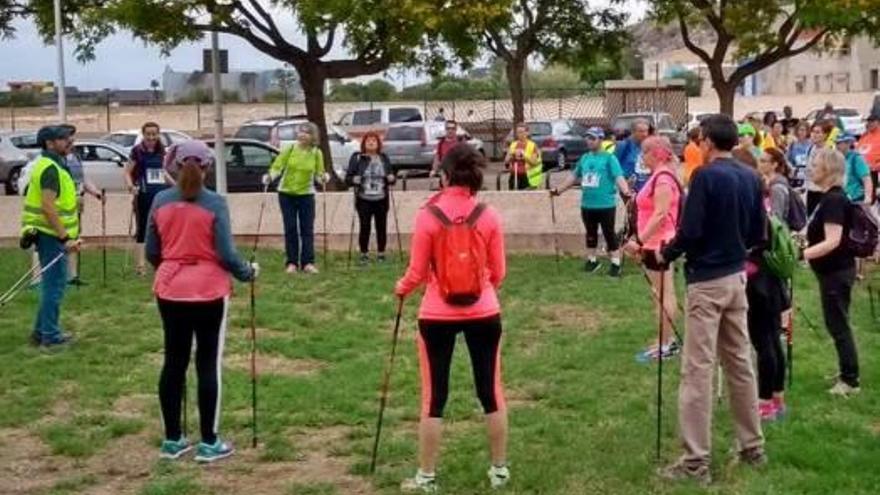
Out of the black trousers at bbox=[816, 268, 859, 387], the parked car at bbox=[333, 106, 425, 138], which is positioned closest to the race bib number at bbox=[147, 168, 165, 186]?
the black trousers at bbox=[816, 268, 859, 387]

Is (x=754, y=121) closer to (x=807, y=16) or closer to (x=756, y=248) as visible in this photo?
(x=756, y=248)

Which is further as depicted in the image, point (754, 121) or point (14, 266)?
point (754, 121)

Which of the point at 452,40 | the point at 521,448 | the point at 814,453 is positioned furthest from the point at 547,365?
the point at 452,40

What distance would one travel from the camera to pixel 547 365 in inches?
379

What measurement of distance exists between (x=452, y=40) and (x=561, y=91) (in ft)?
69.2

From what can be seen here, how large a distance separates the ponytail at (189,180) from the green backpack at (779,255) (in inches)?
124

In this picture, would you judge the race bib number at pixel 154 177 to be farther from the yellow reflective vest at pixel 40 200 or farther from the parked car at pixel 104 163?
the parked car at pixel 104 163

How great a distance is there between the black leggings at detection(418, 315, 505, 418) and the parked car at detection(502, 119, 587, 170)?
94.8ft

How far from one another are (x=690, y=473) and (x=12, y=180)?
28.0m

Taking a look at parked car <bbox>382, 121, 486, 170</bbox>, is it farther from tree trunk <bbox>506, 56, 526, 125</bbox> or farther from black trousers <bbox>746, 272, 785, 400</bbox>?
black trousers <bbox>746, 272, 785, 400</bbox>

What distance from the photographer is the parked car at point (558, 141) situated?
35969mm

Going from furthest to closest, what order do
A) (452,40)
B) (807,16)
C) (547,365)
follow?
(807,16) < (452,40) < (547,365)

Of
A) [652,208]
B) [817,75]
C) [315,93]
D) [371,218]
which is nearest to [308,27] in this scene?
[315,93]

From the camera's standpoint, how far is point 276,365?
→ 10.0 m
